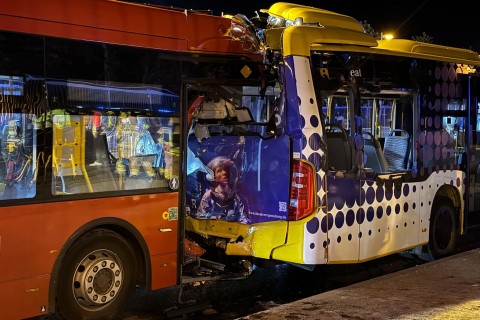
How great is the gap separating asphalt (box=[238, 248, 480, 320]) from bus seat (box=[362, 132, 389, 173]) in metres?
1.35

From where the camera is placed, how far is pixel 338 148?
22.1 ft

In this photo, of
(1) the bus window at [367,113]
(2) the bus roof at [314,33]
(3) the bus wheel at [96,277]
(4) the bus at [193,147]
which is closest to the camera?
(4) the bus at [193,147]

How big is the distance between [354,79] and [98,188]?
10.9 feet

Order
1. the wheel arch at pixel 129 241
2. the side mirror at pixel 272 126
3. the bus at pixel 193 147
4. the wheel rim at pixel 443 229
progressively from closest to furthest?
the bus at pixel 193 147 → the wheel arch at pixel 129 241 → the side mirror at pixel 272 126 → the wheel rim at pixel 443 229

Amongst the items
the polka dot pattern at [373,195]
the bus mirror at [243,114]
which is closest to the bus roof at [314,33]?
the polka dot pattern at [373,195]

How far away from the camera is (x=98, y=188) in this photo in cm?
541

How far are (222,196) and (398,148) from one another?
270 cm

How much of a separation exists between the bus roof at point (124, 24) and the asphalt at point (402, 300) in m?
2.82

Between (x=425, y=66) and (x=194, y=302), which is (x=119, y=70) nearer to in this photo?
(x=194, y=302)

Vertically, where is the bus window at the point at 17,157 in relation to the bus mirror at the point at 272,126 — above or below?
below

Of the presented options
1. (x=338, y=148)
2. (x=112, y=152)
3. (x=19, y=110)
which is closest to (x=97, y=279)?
(x=112, y=152)

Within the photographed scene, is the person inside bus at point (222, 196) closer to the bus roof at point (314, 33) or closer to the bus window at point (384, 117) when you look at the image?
the bus roof at point (314, 33)

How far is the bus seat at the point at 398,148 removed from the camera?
7.83 metres

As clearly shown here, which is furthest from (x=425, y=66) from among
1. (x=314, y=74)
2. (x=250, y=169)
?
(x=250, y=169)
